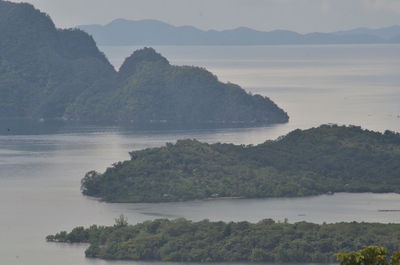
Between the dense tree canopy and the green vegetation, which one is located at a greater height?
the green vegetation

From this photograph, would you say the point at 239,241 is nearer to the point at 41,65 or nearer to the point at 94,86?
the point at 94,86

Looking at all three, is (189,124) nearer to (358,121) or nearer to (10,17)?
(358,121)

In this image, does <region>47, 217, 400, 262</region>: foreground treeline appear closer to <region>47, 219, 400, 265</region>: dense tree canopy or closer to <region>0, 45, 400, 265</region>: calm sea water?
<region>47, 219, 400, 265</region>: dense tree canopy

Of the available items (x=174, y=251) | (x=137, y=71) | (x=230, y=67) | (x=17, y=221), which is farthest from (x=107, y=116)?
(x=230, y=67)

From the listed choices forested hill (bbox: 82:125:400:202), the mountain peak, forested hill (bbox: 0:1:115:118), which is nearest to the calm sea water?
forested hill (bbox: 82:125:400:202)

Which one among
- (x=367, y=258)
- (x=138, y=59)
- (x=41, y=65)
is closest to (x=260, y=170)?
(x=367, y=258)

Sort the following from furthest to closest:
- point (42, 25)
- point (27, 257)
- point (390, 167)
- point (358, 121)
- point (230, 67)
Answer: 1. point (230, 67)
2. point (42, 25)
3. point (358, 121)
4. point (390, 167)
5. point (27, 257)

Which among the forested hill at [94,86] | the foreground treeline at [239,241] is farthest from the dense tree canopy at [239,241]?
the forested hill at [94,86]
